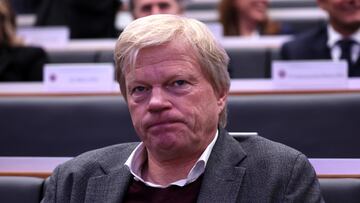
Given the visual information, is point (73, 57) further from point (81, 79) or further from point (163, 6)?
point (81, 79)

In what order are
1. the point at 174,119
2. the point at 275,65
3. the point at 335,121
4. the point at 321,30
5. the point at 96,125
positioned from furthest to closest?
the point at 321,30 < the point at 275,65 < the point at 96,125 < the point at 335,121 < the point at 174,119

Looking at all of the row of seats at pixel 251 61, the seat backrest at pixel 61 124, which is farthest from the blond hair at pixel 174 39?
the row of seats at pixel 251 61

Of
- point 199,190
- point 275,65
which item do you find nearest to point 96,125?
point 275,65

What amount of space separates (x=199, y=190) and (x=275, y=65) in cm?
101

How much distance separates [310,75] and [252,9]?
144 centimetres

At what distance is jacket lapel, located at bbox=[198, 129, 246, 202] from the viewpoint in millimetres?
1226

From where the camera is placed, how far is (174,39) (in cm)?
127

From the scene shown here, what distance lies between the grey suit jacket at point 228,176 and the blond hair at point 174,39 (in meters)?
0.11

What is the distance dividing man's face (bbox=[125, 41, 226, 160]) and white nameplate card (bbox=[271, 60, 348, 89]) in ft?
3.02

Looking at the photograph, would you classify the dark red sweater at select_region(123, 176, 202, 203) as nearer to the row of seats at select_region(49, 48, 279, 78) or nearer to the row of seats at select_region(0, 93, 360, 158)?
the row of seats at select_region(0, 93, 360, 158)

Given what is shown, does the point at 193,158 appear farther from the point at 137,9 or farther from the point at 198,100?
the point at 137,9

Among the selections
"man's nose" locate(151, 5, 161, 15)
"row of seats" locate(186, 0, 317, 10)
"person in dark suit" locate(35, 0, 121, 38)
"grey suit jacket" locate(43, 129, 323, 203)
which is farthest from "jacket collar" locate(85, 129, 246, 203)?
"row of seats" locate(186, 0, 317, 10)

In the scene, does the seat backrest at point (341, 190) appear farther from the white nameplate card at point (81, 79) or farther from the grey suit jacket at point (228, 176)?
the white nameplate card at point (81, 79)

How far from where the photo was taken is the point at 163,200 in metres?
1.26
